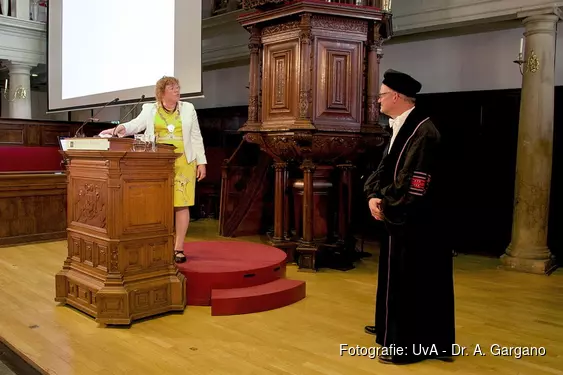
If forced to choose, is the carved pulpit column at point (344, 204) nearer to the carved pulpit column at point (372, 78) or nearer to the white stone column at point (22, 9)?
the carved pulpit column at point (372, 78)

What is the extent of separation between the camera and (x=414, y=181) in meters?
2.74

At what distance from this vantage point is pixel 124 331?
3.40 metres

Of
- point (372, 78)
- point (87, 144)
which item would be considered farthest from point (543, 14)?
point (87, 144)

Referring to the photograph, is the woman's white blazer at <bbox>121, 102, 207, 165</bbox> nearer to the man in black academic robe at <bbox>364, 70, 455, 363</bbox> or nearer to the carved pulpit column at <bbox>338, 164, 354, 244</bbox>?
the man in black academic robe at <bbox>364, 70, 455, 363</bbox>

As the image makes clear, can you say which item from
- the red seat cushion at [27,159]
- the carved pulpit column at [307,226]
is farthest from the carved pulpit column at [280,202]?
the red seat cushion at [27,159]

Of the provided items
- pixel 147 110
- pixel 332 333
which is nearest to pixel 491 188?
pixel 332 333

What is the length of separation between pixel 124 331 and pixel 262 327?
2.79ft

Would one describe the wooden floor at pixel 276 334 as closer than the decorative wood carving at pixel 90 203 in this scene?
Yes

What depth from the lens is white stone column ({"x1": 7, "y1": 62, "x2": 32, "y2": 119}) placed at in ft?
37.0

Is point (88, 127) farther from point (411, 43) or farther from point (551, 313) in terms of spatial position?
point (551, 313)

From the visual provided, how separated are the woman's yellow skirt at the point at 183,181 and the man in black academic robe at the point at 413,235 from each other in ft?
5.50

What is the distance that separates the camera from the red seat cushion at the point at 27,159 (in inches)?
287

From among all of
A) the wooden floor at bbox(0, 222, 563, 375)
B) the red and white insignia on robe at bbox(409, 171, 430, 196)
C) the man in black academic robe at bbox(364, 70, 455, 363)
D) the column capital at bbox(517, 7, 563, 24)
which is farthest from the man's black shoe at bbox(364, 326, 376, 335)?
the column capital at bbox(517, 7, 563, 24)

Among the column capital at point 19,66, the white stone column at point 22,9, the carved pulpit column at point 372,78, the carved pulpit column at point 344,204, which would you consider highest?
the white stone column at point 22,9
